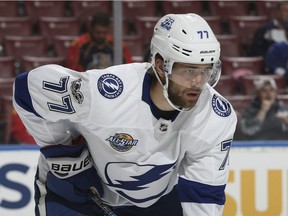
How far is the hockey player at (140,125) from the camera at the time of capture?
8.47ft

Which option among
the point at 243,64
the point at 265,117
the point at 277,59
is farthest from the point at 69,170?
the point at 243,64

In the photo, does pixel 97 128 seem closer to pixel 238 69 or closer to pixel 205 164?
pixel 205 164

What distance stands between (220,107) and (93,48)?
2229 millimetres

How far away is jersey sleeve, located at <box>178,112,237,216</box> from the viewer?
266cm

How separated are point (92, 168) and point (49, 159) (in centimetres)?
16

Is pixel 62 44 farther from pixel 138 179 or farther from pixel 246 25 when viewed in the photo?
pixel 138 179

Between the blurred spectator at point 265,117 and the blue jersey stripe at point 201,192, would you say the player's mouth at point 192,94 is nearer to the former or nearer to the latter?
the blue jersey stripe at point 201,192

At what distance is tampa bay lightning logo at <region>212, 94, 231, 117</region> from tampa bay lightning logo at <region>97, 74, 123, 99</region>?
294mm

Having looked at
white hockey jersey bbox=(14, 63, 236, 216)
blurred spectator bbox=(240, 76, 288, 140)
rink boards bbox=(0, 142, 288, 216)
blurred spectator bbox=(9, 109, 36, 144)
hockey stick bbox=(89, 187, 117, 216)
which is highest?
white hockey jersey bbox=(14, 63, 236, 216)

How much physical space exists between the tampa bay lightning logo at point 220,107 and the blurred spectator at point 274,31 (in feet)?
8.67

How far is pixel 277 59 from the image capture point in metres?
5.17

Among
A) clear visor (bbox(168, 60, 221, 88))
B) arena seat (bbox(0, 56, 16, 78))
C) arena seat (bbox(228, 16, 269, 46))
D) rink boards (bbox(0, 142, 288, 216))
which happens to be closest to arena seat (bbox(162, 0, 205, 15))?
arena seat (bbox(228, 16, 269, 46))

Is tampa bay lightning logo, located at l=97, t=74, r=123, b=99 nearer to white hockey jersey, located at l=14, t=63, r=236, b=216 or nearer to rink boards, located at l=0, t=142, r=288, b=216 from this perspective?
white hockey jersey, located at l=14, t=63, r=236, b=216

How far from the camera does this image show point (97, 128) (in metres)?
2.64
